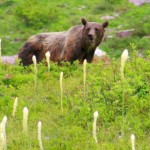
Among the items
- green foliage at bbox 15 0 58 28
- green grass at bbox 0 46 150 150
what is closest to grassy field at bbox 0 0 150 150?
green grass at bbox 0 46 150 150

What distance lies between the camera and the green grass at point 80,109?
7922 mm

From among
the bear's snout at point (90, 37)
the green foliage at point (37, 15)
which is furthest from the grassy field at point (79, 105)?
the green foliage at point (37, 15)

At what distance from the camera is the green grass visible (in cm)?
792

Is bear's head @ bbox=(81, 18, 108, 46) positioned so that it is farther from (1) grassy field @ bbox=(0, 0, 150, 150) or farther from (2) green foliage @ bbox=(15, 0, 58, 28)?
(2) green foliage @ bbox=(15, 0, 58, 28)

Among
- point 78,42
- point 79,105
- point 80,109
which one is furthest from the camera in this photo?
point 78,42

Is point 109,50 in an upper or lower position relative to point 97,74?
lower

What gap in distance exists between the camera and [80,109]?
8914mm

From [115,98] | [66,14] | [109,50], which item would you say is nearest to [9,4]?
[66,14]

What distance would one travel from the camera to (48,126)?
28.7 ft

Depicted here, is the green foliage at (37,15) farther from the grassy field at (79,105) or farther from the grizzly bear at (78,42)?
the grassy field at (79,105)

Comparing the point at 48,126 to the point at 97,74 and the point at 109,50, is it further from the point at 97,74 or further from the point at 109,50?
the point at 109,50

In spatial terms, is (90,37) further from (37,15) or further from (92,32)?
(37,15)

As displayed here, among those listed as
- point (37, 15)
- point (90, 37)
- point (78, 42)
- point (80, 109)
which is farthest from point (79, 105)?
point (37, 15)

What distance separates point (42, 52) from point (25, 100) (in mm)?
6424
